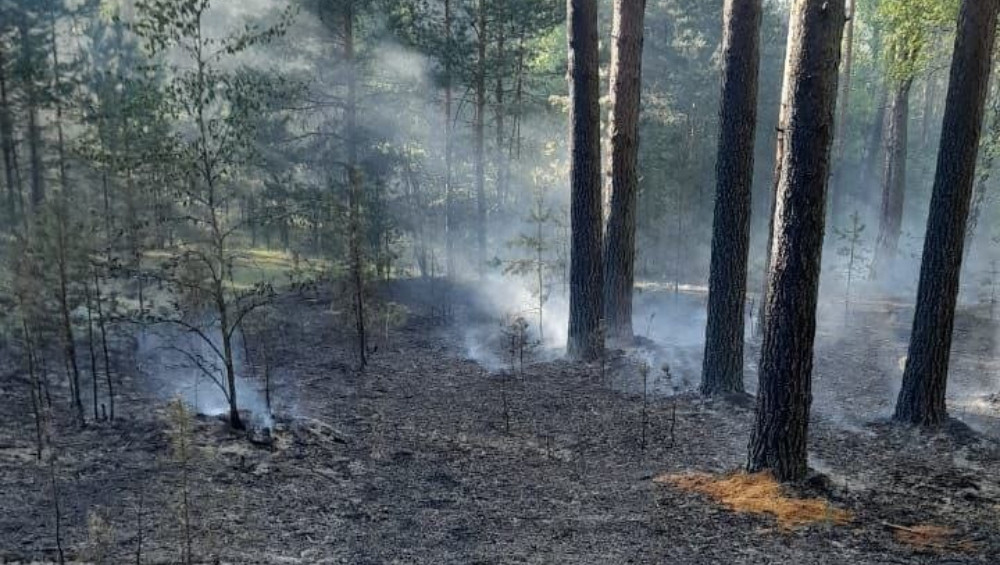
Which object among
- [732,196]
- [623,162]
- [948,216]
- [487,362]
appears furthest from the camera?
[487,362]

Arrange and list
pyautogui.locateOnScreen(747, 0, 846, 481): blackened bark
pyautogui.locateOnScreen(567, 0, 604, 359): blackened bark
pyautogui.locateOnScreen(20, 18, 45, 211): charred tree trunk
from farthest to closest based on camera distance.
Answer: pyautogui.locateOnScreen(20, 18, 45, 211): charred tree trunk → pyautogui.locateOnScreen(567, 0, 604, 359): blackened bark → pyautogui.locateOnScreen(747, 0, 846, 481): blackened bark

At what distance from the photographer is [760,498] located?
271 inches

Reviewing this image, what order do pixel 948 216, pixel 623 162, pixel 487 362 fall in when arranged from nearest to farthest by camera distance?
1. pixel 948 216
2. pixel 623 162
3. pixel 487 362

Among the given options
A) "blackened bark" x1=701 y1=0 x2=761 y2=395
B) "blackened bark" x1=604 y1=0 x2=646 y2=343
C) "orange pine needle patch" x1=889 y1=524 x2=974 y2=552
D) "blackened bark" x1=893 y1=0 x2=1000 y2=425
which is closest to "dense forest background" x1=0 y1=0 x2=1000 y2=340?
"blackened bark" x1=604 y1=0 x2=646 y2=343

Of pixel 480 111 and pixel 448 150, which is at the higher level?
pixel 480 111

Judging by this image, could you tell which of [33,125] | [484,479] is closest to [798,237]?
[484,479]

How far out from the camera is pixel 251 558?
584cm

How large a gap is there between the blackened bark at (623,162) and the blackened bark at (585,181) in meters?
0.46

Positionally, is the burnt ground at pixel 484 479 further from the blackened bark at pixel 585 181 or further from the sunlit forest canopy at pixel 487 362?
the blackened bark at pixel 585 181

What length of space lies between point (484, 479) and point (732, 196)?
5303mm

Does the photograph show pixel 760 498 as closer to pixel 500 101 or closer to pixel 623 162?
pixel 623 162

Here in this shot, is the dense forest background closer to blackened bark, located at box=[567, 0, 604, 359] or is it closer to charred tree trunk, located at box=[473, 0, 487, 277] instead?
charred tree trunk, located at box=[473, 0, 487, 277]

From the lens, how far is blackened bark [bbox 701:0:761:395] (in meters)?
9.42

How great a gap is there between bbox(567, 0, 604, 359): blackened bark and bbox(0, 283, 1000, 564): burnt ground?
1.01m
